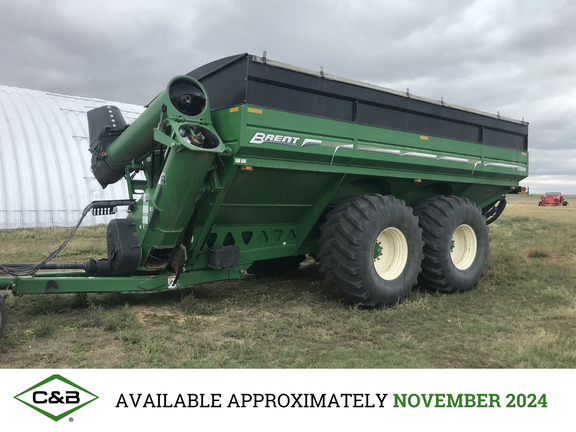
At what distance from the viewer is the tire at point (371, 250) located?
569 cm

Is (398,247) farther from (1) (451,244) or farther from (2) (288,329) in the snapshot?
(2) (288,329)

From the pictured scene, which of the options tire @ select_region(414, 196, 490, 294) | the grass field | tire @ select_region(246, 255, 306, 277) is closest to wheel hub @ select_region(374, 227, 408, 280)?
the grass field

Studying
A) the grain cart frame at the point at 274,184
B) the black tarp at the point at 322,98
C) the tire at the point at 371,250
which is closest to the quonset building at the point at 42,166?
the grain cart frame at the point at 274,184

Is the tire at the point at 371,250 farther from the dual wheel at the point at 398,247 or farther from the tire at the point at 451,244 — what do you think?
the tire at the point at 451,244

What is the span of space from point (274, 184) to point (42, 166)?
14464 millimetres

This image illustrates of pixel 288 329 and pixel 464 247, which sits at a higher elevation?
pixel 464 247

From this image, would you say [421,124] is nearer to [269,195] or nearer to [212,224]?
[269,195]

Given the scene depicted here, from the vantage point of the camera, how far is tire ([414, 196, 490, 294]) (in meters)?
6.77

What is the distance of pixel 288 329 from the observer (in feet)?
16.2

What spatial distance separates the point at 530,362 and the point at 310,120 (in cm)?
330

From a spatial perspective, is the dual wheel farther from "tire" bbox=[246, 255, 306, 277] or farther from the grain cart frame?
"tire" bbox=[246, 255, 306, 277]

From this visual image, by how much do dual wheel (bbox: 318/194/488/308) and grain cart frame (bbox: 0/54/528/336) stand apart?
0.06ft

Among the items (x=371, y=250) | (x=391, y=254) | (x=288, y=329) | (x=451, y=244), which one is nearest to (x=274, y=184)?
(x=371, y=250)

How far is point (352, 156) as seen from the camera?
19.3ft
